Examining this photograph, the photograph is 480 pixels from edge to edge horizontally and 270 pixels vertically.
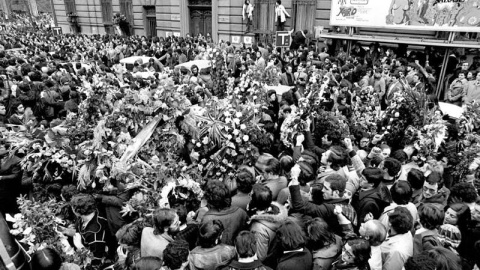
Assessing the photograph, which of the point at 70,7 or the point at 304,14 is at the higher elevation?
the point at 70,7

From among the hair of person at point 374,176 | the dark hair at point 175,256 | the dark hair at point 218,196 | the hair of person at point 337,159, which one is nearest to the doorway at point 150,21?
the hair of person at point 337,159

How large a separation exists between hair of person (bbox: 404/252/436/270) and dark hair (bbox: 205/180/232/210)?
1639 mm

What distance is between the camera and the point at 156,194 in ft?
12.3

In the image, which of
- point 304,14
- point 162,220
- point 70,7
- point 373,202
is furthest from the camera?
point 70,7

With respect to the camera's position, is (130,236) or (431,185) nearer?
(130,236)

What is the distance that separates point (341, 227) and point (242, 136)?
177 centimetres

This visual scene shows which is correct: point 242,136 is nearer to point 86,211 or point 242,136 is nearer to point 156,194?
point 156,194

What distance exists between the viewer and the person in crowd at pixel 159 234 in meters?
2.88

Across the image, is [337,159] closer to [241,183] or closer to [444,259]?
[241,183]

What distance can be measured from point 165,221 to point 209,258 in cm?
51

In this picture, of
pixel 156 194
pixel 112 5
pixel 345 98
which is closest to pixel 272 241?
pixel 156 194

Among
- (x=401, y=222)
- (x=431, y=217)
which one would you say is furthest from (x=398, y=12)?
(x=401, y=222)

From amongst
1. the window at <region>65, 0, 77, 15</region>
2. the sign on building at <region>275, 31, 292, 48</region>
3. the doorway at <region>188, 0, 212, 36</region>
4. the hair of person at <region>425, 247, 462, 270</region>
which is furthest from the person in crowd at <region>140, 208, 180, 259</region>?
the window at <region>65, 0, 77, 15</region>

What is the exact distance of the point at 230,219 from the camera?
10.6 ft
